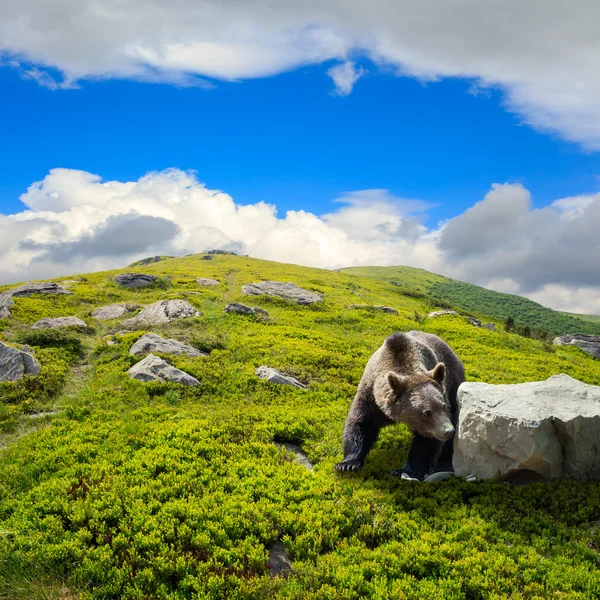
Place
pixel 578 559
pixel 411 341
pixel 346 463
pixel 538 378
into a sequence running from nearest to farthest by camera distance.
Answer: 1. pixel 578 559
2. pixel 346 463
3. pixel 411 341
4. pixel 538 378

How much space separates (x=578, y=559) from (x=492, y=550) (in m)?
1.54

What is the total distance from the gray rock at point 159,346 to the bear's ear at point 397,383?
46.4 ft

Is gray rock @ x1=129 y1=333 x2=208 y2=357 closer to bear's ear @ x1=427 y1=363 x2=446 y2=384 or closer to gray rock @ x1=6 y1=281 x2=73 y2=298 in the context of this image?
bear's ear @ x1=427 y1=363 x2=446 y2=384

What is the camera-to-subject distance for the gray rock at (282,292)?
44906 millimetres

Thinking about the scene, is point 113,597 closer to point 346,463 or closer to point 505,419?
point 346,463

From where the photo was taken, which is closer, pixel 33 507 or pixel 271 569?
pixel 271 569

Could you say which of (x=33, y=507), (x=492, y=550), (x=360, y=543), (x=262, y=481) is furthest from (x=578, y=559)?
(x=33, y=507)

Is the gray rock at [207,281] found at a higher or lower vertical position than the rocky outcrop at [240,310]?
higher

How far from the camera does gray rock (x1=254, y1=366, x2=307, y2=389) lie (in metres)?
19.2

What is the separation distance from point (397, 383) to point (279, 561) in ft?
15.2

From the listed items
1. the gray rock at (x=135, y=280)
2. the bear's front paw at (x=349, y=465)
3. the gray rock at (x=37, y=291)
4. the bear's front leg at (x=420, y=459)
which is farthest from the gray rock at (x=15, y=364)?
the gray rock at (x=135, y=280)

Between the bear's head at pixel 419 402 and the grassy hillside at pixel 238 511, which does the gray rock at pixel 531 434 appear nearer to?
the grassy hillside at pixel 238 511

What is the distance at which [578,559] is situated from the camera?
26.8ft

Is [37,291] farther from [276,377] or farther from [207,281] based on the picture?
[276,377]
